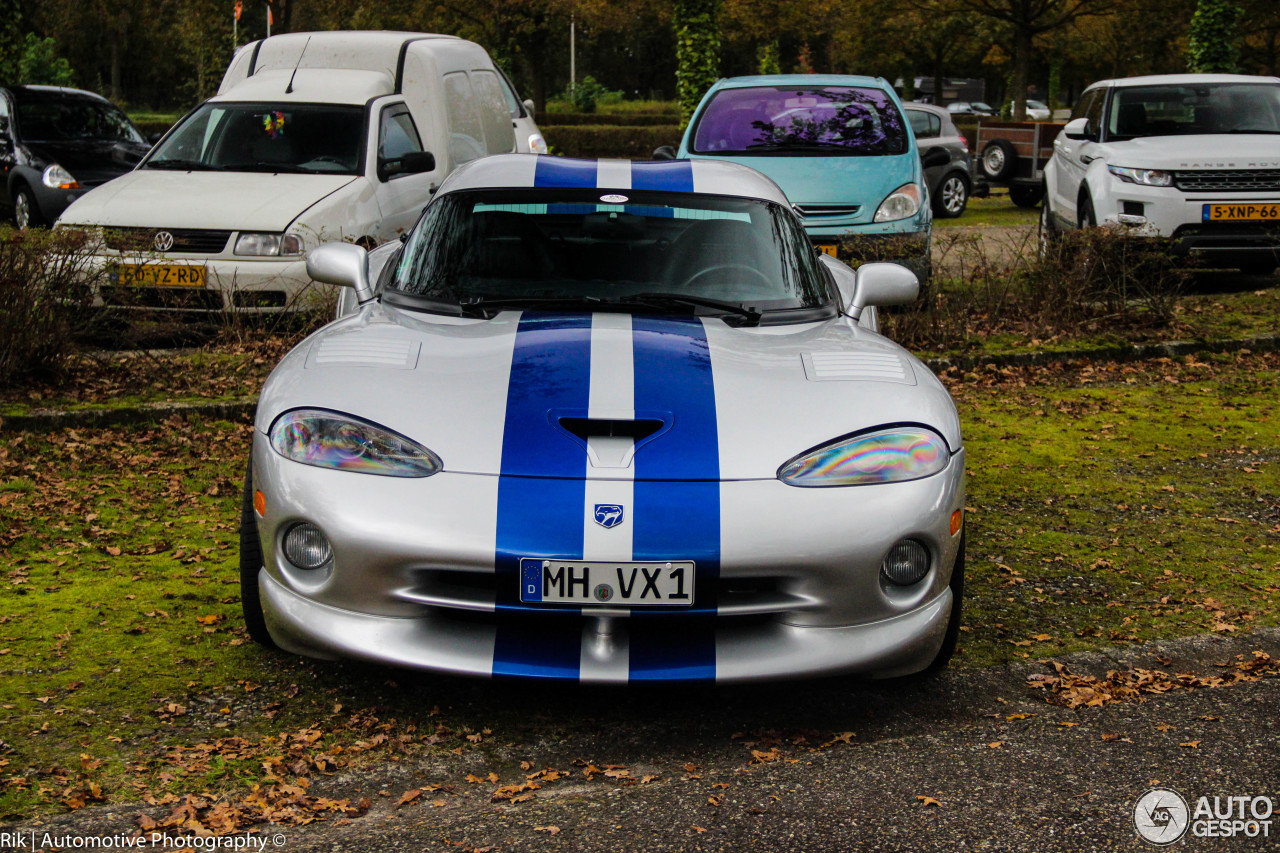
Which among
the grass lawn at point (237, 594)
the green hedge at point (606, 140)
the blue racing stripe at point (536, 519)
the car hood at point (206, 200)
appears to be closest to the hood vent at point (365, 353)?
Result: the blue racing stripe at point (536, 519)

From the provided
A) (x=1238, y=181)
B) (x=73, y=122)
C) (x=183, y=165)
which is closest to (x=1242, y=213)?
(x=1238, y=181)

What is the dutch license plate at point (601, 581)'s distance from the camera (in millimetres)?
3488

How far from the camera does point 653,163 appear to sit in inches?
224

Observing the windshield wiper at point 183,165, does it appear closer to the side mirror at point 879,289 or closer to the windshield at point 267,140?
the windshield at point 267,140

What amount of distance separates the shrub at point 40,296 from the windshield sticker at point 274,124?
3.00 meters

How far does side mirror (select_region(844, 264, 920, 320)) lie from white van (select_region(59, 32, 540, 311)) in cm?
427

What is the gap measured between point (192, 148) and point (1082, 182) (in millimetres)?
7559

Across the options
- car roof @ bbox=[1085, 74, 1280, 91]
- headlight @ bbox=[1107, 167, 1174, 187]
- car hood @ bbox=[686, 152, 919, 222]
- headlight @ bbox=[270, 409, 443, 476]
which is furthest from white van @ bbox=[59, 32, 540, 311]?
car roof @ bbox=[1085, 74, 1280, 91]

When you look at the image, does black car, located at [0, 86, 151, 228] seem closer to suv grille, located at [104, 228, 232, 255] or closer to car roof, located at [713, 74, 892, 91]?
suv grille, located at [104, 228, 232, 255]

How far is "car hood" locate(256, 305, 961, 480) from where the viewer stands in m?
3.68

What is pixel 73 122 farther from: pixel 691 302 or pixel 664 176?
pixel 691 302

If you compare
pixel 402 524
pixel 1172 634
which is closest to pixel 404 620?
pixel 402 524

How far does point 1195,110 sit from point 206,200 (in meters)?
8.81

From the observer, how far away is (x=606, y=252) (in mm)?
5043
